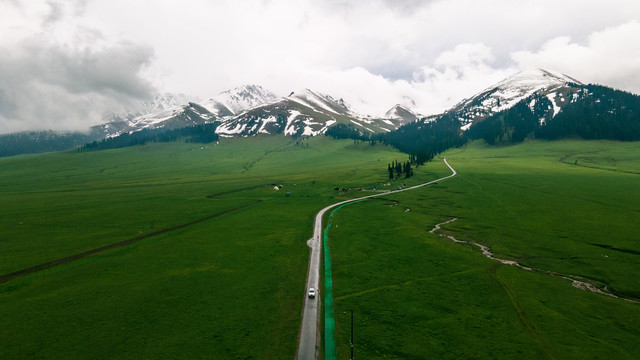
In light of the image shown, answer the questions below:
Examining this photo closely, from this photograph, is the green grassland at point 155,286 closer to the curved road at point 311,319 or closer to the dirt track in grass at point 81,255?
the curved road at point 311,319

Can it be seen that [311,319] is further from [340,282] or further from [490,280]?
[490,280]

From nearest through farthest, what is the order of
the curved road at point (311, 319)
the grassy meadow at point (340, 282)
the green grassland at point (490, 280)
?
the curved road at point (311, 319) → the green grassland at point (490, 280) → the grassy meadow at point (340, 282)

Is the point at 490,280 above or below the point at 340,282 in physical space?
below

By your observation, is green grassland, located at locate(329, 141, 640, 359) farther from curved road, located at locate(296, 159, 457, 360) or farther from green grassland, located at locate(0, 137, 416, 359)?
green grassland, located at locate(0, 137, 416, 359)

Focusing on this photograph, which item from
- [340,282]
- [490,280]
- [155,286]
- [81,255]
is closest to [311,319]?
[340,282]

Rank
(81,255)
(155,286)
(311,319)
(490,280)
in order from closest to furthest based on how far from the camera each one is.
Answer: (311,319) → (155,286) → (490,280) → (81,255)

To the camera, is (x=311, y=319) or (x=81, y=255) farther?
(x=81, y=255)

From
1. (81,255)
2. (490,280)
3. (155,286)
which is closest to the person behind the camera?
(155,286)

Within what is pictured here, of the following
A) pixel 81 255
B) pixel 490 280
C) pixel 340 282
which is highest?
pixel 81 255

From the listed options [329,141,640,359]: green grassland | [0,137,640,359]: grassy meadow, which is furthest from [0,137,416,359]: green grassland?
[329,141,640,359]: green grassland

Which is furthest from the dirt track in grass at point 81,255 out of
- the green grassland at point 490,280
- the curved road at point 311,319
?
the green grassland at point 490,280
